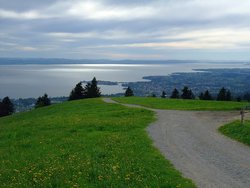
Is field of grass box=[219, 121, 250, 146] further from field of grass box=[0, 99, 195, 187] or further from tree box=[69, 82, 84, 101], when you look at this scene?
tree box=[69, 82, 84, 101]

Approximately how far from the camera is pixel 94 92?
3570 inches

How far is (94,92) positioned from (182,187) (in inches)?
3146

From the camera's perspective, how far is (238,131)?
76.6 ft

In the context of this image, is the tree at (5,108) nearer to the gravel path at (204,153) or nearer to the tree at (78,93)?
the tree at (78,93)

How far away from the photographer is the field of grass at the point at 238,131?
21112mm

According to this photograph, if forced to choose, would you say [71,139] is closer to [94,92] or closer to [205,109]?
[205,109]

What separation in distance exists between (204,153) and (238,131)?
6.93 metres

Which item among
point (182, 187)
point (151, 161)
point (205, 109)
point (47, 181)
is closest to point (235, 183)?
point (182, 187)

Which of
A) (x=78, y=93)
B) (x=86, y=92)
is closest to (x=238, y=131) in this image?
(x=86, y=92)

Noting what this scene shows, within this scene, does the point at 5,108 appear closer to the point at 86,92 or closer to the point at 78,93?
the point at 78,93

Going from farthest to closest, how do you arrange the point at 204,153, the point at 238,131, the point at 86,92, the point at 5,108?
the point at 5,108, the point at 86,92, the point at 238,131, the point at 204,153

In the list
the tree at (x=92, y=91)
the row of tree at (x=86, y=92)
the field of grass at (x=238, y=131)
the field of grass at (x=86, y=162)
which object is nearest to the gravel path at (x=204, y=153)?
the field of grass at (x=238, y=131)

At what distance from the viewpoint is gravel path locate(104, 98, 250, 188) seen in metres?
13.0

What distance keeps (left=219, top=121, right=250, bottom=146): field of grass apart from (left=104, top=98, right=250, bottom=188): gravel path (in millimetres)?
566
